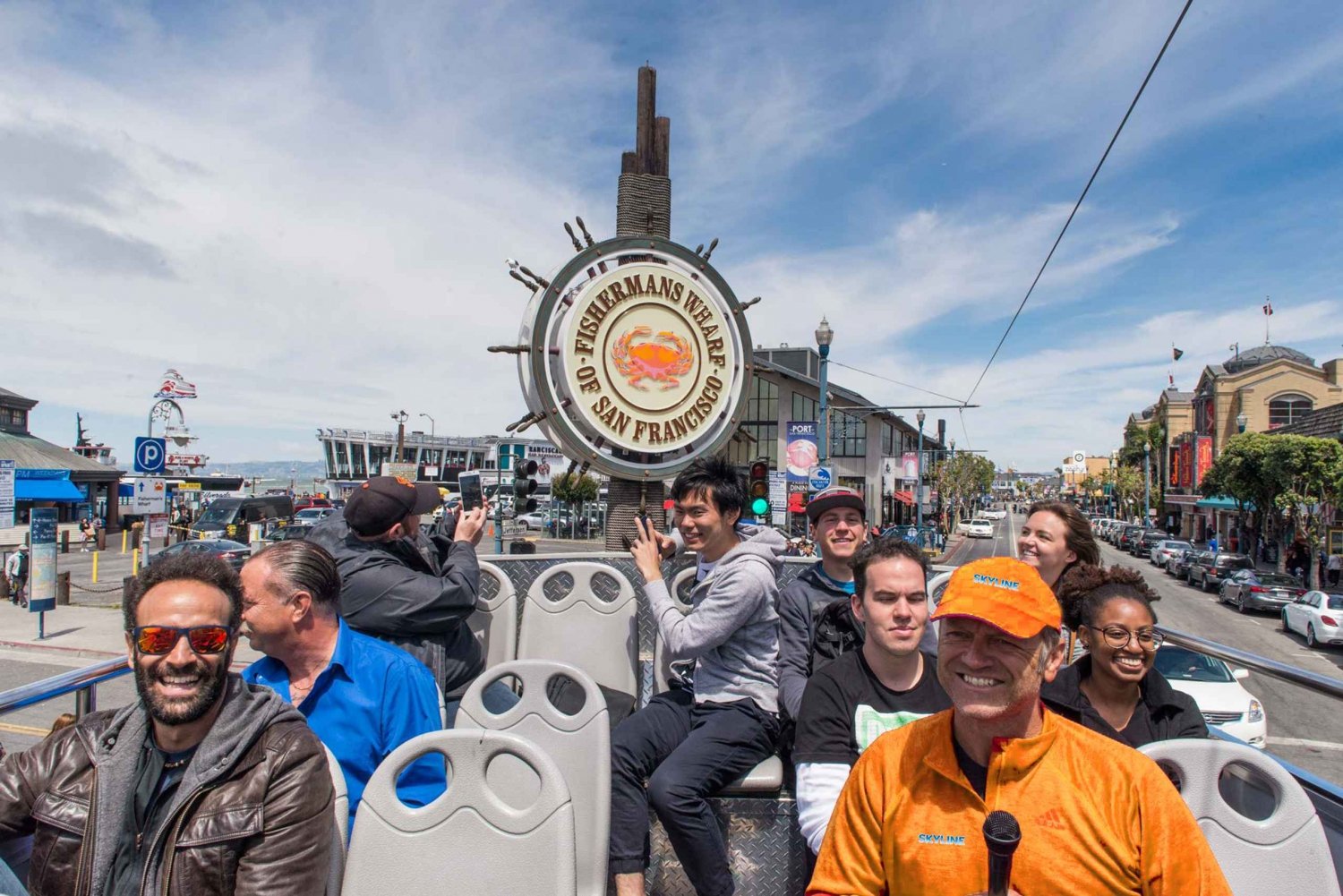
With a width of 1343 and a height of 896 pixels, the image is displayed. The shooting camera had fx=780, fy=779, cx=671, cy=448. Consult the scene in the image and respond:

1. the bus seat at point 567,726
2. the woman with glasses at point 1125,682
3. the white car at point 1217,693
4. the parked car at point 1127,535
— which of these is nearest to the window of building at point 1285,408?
the parked car at point 1127,535

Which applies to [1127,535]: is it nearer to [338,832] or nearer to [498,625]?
[498,625]

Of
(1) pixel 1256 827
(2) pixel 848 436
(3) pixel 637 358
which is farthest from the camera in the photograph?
(2) pixel 848 436

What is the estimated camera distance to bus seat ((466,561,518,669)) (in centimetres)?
485

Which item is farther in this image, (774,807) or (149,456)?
(149,456)

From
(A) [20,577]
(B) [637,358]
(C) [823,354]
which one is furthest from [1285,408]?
(A) [20,577]

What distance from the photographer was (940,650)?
1.76 meters

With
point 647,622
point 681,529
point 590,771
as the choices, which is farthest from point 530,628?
point 590,771

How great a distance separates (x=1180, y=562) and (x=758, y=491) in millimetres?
28815

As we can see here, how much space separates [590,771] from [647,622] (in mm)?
2675

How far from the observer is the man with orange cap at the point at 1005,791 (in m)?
1.58

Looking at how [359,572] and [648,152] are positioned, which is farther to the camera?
[648,152]

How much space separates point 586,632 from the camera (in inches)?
186

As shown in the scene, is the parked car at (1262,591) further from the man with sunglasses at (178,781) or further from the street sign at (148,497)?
the street sign at (148,497)

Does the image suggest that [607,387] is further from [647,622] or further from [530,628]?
[530,628]
